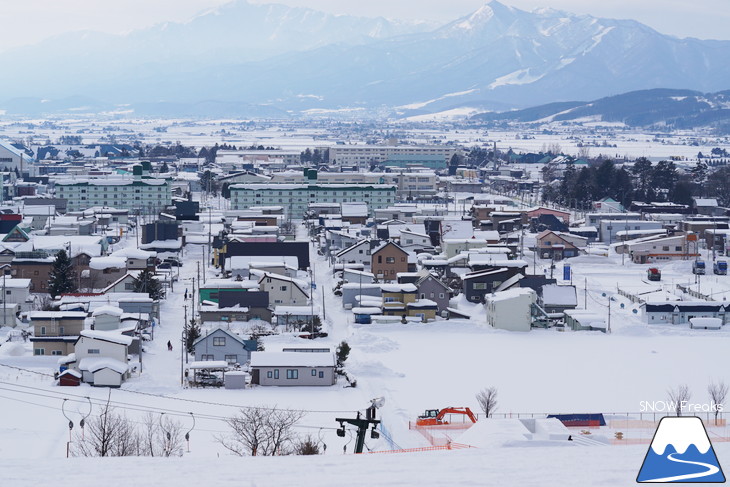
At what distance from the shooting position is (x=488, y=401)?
21.5 feet

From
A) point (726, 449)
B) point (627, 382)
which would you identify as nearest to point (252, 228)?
point (627, 382)

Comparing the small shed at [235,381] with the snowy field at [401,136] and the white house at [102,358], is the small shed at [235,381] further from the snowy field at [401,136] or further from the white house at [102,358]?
the snowy field at [401,136]

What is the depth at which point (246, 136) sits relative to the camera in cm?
5416

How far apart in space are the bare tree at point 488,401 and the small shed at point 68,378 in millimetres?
2617

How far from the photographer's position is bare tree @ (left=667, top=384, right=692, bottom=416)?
663 centimetres

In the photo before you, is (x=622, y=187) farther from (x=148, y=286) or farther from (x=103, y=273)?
(x=148, y=286)

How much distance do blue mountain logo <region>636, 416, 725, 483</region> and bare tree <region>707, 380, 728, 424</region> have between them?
360cm

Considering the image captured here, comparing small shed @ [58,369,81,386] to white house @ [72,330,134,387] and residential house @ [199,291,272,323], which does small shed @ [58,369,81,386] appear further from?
residential house @ [199,291,272,323]

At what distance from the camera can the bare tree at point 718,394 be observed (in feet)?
21.9

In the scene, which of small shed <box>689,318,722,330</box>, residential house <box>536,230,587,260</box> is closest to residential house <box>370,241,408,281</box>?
residential house <box>536,230,587,260</box>

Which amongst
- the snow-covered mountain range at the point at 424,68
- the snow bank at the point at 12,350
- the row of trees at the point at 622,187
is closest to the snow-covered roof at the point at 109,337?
the snow bank at the point at 12,350

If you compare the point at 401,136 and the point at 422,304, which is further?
the point at 401,136

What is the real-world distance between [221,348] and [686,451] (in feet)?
17.5

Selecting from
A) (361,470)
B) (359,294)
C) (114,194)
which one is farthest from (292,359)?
(114,194)
